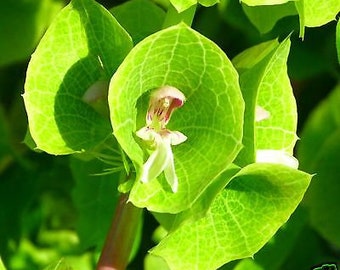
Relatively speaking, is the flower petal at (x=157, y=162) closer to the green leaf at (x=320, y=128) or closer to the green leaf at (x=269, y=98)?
the green leaf at (x=269, y=98)

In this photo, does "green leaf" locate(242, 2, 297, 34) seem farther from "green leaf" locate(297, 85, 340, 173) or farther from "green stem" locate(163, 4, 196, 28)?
"green leaf" locate(297, 85, 340, 173)

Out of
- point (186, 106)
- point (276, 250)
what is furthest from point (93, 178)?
point (186, 106)

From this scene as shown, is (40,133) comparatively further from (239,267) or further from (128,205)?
(239,267)

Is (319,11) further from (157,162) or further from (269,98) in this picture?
(157,162)

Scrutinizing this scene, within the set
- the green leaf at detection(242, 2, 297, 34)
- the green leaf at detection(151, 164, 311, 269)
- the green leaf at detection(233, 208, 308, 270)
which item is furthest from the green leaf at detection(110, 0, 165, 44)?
the green leaf at detection(233, 208, 308, 270)

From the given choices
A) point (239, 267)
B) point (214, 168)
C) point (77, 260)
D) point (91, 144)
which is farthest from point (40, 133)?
point (77, 260)

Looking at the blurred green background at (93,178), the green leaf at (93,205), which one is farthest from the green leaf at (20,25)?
the green leaf at (93,205)
